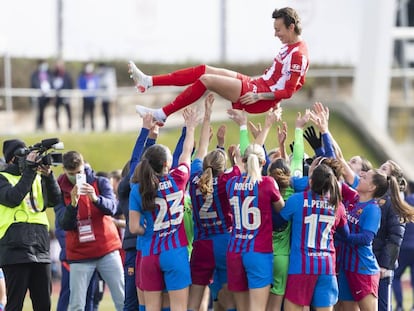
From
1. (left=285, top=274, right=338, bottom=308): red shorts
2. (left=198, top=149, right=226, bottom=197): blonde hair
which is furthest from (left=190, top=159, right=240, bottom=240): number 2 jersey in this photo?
(left=285, top=274, right=338, bottom=308): red shorts

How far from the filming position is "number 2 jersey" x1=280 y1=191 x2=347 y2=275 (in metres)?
9.59

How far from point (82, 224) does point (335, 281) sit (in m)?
3.07

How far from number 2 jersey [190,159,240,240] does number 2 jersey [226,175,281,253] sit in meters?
0.33

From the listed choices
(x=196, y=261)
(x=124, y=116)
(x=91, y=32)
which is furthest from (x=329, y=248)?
(x=91, y=32)

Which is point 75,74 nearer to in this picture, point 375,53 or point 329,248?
point 375,53

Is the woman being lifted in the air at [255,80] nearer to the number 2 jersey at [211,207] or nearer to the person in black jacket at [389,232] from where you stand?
the number 2 jersey at [211,207]

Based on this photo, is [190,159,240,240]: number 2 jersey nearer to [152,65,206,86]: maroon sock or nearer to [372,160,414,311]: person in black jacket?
[152,65,206,86]: maroon sock

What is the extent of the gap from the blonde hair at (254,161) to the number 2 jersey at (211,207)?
0.34m

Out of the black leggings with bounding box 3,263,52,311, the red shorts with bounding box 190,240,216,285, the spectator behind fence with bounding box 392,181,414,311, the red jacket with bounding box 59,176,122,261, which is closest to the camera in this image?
the red shorts with bounding box 190,240,216,285

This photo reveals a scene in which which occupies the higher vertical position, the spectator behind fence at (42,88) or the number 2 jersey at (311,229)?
the spectator behind fence at (42,88)

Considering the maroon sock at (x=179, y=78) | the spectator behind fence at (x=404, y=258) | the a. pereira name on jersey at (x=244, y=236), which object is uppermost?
the maroon sock at (x=179, y=78)

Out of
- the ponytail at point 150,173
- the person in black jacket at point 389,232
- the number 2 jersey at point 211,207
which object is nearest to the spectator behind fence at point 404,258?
the person in black jacket at point 389,232

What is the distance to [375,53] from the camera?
77.5 feet

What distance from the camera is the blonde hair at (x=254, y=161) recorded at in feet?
31.2
